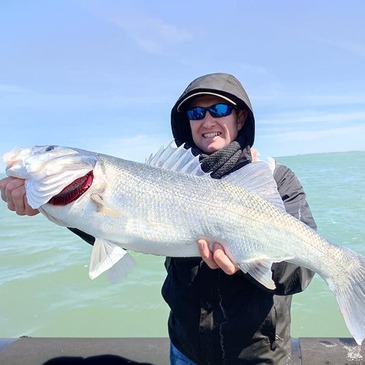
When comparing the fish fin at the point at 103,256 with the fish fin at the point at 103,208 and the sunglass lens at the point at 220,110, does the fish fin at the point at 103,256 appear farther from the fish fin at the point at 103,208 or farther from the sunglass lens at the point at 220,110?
the sunglass lens at the point at 220,110

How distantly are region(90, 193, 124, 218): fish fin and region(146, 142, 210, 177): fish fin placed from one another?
43 centimetres

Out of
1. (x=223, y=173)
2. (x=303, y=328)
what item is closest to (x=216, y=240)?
(x=223, y=173)

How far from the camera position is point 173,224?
8.57 ft

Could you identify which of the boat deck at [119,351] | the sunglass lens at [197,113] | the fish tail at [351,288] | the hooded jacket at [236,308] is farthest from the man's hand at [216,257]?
the boat deck at [119,351]

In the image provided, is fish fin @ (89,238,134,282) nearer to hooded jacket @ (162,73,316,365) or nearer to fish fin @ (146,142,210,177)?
hooded jacket @ (162,73,316,365)

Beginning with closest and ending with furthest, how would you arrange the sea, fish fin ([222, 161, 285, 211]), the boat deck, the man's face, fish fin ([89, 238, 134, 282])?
fish fin ([89, 238, 134, 282]) → fish fin ([222, 161, 285, 211]) → the man's face → the boat deck → the sea

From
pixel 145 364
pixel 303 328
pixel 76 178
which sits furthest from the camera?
pixel 303 328

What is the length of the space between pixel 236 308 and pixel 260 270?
1.22ft

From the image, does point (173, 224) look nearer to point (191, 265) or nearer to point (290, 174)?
point (191, 265)

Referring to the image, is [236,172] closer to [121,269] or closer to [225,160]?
[225,160]

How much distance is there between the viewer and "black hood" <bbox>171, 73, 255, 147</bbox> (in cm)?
323

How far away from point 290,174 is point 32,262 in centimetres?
1089

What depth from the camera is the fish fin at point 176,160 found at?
111 inches

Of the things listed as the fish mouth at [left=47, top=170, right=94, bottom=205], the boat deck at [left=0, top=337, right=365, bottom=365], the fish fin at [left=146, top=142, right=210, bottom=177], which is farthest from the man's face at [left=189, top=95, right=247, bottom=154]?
the boat deck at [left=0, top=337, right=365, bottom=365]
